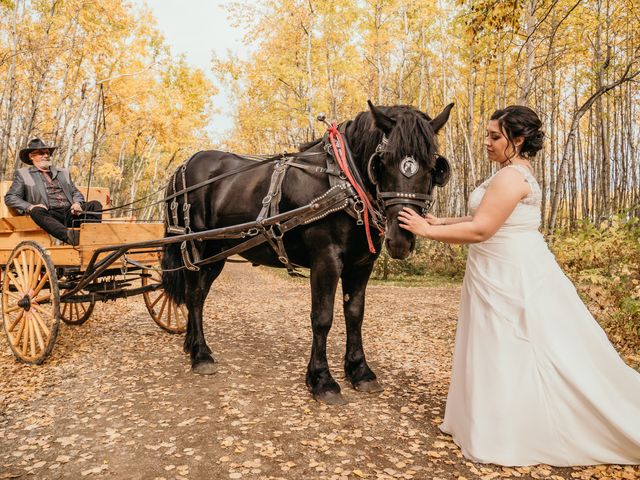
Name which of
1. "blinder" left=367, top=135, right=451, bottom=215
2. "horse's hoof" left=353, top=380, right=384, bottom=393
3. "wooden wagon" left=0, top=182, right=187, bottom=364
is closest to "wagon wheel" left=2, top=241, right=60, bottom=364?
"wooden wagon" left=0, top=182, right=187, bottom=364

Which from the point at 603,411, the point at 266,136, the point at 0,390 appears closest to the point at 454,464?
the point at 603,411

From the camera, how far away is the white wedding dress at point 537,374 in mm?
2680

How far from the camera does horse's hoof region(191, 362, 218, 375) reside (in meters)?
4.53

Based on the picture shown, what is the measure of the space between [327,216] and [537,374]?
6.29 feet

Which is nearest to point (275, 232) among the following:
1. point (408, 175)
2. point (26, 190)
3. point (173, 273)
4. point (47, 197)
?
point (408, 175)

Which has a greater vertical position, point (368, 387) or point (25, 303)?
point (25, 303)

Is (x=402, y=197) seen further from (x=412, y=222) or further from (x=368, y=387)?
(x=368, y=387)

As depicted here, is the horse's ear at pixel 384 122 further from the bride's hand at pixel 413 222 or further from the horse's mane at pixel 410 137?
the bride's hand at pixel 413 222

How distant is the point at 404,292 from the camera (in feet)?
36.8

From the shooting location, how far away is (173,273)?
16.9ft

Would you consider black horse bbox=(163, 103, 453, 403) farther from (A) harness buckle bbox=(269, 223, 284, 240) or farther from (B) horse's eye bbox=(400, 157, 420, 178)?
(A) harness buckle bbox=(269, 223, 284, 240)

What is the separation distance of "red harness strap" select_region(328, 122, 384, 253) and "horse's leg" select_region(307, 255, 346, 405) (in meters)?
0.41

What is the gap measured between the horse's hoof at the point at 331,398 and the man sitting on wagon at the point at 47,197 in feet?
10.7

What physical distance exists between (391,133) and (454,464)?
229 centimetres
